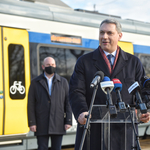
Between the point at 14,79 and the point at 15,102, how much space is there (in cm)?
45

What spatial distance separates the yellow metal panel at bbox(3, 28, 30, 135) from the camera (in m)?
5.93

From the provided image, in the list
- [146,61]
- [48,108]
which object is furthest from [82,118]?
[146,61]

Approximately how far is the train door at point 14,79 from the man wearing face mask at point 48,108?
1157 mm

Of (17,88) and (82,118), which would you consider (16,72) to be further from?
(82,118)

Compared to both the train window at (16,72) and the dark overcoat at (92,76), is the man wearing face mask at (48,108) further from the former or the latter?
the dark overcoat at (92,76)

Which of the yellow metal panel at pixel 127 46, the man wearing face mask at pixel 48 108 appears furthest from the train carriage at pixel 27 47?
the man wearing face mask at pixel 48 108

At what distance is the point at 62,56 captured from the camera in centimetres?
691

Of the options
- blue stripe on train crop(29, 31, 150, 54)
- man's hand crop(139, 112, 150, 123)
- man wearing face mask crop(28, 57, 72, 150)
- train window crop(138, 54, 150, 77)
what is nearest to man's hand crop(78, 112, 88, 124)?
man's hand crop(139, 112, 150, 123)

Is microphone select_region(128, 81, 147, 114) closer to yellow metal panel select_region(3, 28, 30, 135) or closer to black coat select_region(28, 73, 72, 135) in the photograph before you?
black coat select_region(28, 73, 72, 135)

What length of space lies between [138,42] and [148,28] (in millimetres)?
781

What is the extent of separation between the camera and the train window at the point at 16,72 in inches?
Result: 237

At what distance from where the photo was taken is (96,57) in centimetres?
298

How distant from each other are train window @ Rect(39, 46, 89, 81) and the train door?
0.50 m

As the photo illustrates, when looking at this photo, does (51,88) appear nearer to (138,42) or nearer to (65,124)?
(65,124)
